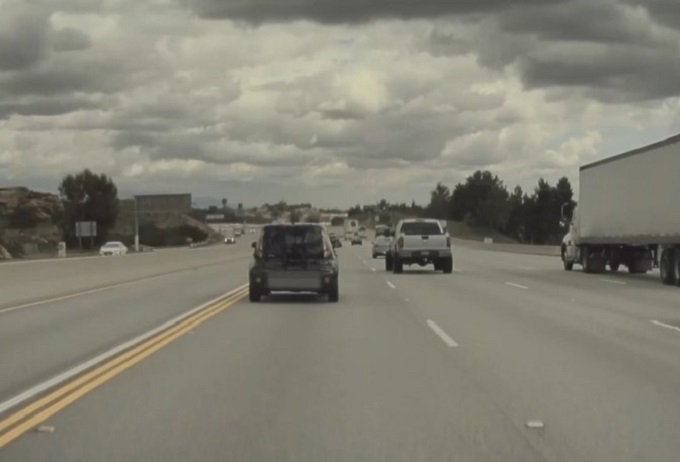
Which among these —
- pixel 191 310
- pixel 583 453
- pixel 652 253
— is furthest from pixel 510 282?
pixel 583 453

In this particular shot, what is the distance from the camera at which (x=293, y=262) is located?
78.5ft

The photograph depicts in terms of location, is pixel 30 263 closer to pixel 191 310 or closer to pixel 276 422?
pixel 191 310

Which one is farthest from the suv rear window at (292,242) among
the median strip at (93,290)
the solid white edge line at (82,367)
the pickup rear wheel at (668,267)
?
the pickup rear wheel at (668,267)

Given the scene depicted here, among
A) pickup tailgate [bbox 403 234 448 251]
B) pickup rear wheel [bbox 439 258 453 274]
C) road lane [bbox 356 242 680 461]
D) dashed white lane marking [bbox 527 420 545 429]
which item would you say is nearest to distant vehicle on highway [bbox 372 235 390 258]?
pickup rear wheel [bbox 439 258 453 274]

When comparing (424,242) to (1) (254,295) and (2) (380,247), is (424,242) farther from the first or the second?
(2) (380,247)

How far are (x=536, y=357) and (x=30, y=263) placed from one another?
1681 cm

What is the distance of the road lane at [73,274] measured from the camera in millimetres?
25422

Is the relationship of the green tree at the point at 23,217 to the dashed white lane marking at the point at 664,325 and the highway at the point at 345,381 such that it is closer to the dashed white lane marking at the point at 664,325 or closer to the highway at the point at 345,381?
the highway at the point at 345,381

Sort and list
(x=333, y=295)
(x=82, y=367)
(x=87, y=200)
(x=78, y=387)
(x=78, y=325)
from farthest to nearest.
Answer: (x=87, y=200)
(x=333, y=295)
(x=78, y=325)
(x=82, y=367)
(x=78, y=387)

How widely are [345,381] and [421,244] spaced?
94.3 ft

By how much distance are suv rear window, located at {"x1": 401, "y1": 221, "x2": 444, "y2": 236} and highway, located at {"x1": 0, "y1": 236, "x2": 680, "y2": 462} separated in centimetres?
1611

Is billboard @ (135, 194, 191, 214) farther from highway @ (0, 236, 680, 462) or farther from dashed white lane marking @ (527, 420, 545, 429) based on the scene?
dashed white lane marking @ (527, 420, 545, 429)

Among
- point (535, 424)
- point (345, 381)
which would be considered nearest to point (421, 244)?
point (345, 381)

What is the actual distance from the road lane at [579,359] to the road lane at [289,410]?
426 mm
